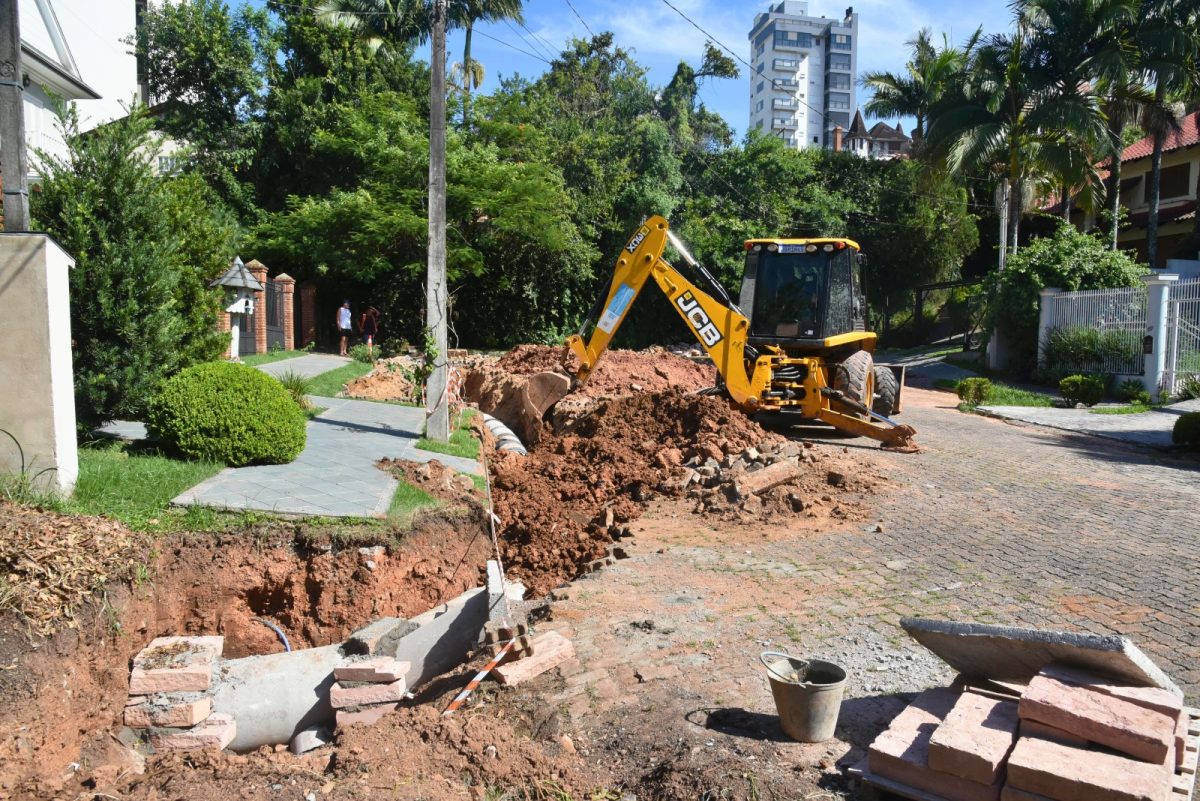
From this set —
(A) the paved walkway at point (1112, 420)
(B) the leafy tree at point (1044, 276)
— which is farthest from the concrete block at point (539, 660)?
(B) the leafy tree at point (1044, 276)

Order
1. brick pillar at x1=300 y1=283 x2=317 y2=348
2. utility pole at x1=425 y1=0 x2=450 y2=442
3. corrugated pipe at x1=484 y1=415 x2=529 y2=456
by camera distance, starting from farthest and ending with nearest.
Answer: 1. brick pillar at x1=300 y1=283 x2=317 y2=348
2. corrugated pipe at x1=484 y1=415 x2=529 y2=456
3. utility pole at x1=425 y1=0 x2=450 y2=442

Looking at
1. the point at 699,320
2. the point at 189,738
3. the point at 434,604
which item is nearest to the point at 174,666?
the point at 189,738

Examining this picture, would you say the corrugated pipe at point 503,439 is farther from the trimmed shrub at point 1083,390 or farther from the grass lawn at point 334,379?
the trimmed shrub at point 1083,390

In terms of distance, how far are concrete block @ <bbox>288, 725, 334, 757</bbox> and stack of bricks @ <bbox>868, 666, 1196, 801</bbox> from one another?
3425 mm

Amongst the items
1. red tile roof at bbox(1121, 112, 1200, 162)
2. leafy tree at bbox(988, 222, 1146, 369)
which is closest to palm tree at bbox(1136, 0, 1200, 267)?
leafy tree at bbox(988, 222, 1146, 369)

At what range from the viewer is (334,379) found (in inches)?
688

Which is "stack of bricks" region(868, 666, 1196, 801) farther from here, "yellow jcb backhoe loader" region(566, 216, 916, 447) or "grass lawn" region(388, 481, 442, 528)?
"yellow jcb backhoe loader" region(566, 216, 916, 447)

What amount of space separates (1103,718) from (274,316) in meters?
22.8

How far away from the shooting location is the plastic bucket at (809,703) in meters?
4.33

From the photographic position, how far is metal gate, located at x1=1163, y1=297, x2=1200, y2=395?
1866cm

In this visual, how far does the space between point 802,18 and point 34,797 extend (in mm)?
110167

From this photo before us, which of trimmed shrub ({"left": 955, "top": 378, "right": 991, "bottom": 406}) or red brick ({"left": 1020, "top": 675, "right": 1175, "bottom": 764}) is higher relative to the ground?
trimmed shrub ({"left": 955, "top": 378, "right": 991, "bottom": 406})

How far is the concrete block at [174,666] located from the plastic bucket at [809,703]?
3456 millimetres

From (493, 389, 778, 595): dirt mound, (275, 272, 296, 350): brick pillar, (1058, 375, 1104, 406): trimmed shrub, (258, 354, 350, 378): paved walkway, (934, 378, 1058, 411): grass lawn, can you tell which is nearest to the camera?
(493, 389, 778, 595): dirt mound
